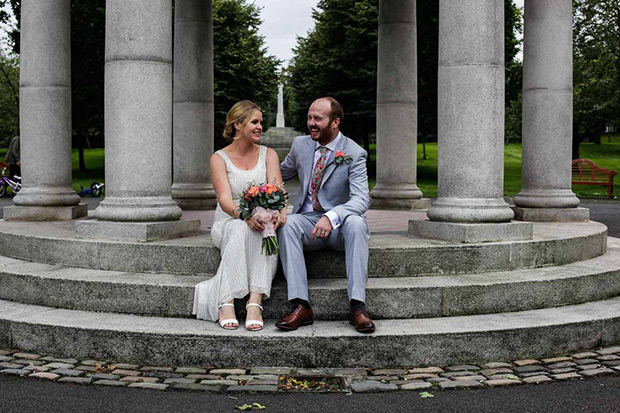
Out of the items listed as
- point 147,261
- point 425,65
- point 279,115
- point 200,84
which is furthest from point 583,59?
point 279,115

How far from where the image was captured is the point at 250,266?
724cm

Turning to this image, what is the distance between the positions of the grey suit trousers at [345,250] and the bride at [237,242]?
165 mm

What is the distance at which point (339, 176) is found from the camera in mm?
7871

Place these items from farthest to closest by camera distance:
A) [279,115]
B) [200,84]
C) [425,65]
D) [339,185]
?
1. [279,115]
2. [425,65]
3. [200,84]
4. [339,185]

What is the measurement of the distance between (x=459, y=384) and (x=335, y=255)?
230cm

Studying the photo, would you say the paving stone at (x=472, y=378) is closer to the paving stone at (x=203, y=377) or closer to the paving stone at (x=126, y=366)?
the paving stone at (x=203, y=377)

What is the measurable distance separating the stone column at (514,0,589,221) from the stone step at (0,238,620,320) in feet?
13.7

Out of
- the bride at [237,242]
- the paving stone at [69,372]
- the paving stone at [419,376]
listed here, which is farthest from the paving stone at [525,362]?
the paving stone at [69,372]

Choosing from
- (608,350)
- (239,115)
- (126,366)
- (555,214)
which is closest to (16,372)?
(126,366)

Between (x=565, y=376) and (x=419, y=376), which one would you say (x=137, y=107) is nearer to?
(x=419, y=376)

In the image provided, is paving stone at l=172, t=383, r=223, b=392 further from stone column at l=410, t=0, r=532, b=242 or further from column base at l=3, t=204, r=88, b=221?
column base at l=3, t=204, r=88, b=221

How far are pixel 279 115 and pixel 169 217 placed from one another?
3201 inches

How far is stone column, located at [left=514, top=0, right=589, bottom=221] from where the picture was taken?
12.4 metres

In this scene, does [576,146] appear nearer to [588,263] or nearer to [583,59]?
[583,59]
